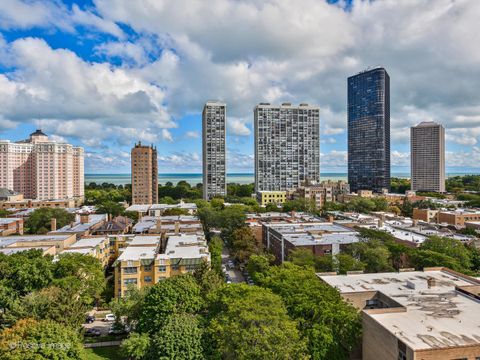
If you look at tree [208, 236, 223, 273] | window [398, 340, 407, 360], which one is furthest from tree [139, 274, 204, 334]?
tree [208, 236, 223, 273]

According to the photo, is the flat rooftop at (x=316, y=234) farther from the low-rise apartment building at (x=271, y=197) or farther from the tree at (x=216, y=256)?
the low-rise apartment building at (x=271, y=197)

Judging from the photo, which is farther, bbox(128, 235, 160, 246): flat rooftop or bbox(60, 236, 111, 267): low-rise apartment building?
bbox(128, 235, 160, 246): flat rooftop

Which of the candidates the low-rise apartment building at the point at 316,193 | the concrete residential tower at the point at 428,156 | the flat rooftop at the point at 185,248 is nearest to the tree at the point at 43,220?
the flat rooftop at the point at 185,248

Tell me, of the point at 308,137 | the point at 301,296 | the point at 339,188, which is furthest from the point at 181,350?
the point at 308,137

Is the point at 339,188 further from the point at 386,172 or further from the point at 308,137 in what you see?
the point at 386,172

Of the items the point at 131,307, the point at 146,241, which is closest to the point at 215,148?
the point at 146,241

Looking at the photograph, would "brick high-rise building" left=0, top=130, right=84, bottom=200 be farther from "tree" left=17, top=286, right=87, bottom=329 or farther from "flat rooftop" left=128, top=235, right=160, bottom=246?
"tree" left=17, top=286, right=87, bottom=329
